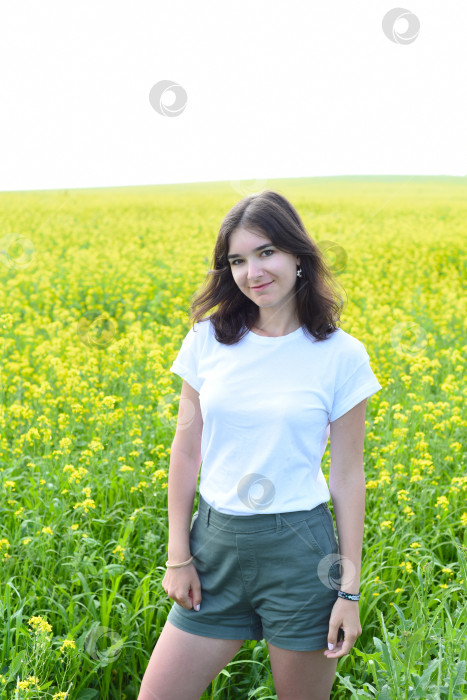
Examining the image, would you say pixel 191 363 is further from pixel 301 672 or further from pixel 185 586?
pixel 301 672

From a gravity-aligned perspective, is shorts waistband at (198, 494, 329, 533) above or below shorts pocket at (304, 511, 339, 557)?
above

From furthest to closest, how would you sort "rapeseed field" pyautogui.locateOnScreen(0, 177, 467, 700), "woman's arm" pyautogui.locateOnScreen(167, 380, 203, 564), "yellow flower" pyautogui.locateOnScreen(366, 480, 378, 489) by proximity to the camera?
1. "yellow flower" pyautogui.locateOnScreen(366, 480, 378, 489)
2. "rapeseed field" pyautogui.locateOnScreen(0, 177, 467, 700)
3. "woman's arm" pyautogui.locateOnScreen(167, 380, 203, 564)

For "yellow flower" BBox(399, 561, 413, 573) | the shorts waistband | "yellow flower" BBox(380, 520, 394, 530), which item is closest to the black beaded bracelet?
the shorts waistband

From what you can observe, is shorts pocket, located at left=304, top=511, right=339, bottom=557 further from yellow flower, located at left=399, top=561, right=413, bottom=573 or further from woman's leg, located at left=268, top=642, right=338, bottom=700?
yellow flower, located at left=399, top=561, right=413, bottom=573

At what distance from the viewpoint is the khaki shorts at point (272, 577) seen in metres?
1.88

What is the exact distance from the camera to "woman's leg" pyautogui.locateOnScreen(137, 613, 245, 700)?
1.93 m

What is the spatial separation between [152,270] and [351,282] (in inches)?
119

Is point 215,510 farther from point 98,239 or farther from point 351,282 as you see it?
point 98,239

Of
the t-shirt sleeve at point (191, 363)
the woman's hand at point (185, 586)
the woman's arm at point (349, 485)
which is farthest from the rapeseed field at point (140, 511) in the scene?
the woman's hand at point (185, 586)

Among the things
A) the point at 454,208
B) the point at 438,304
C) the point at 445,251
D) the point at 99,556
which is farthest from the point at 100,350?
the point at 454,208

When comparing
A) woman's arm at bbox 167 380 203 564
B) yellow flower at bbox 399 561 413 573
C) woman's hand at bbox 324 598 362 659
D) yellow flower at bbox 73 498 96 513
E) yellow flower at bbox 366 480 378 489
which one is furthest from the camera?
yellow flower at bbox 366 480 378 489

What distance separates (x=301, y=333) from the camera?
1974 millimetres

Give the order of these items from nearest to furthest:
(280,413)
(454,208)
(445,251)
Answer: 1. (280,413)
2. (445,251)
3. (454,208)

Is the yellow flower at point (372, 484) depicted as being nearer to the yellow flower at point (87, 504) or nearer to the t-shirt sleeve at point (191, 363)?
the yellow flower at point (87, 504)
